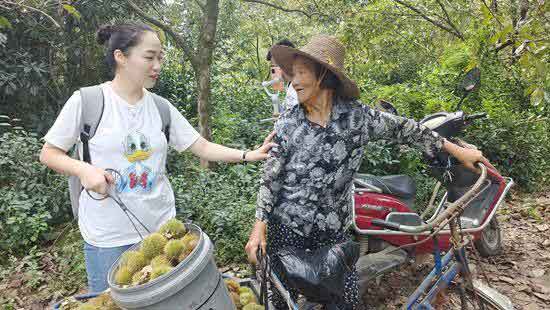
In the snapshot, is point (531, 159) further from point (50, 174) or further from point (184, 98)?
point (50, 174)

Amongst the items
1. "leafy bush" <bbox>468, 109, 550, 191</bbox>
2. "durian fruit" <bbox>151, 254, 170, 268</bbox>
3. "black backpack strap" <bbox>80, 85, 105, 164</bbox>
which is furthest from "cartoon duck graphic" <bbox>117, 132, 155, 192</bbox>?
"leafy bush" <bbox>468, 109, 550, 191</bbox>

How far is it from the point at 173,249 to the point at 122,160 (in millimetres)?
564

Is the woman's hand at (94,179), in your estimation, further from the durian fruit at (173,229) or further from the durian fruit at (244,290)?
Result: the durian fruit at (244,290)

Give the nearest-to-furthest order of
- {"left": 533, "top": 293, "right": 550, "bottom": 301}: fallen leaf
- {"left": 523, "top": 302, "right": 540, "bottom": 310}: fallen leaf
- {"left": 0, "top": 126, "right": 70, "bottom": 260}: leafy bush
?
{"left": 523, "top": 302, "right": 540, "bottom": 310}: fallen leaf, {"left": 533, "top": 293, "right": 550, "bottom": 301}: fallen leaf, {"left": 0, "top": 126, "right": 70, "bottom": 260}: leafy bush

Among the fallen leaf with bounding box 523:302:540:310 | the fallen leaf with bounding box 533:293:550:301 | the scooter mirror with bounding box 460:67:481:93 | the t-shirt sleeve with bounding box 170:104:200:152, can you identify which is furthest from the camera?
the fallen leaf with bounding box 533:293:550:301

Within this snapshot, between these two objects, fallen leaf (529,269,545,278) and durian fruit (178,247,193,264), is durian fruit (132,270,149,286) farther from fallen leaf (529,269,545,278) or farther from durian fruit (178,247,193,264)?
fallen leaf (529,269,545,278)

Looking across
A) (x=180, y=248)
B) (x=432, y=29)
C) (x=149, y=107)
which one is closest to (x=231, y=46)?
(x=432, y=29)

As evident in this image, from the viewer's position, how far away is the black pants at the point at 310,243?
7.04 feet

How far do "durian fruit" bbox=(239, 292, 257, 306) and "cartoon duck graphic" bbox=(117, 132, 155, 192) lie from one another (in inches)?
27.9

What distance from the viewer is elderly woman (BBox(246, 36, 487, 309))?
2.01 m

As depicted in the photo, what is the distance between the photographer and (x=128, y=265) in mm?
1603

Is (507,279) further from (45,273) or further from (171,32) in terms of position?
(45,273)

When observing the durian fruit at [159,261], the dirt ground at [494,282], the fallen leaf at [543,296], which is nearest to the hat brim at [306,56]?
the durian fruit at [159,261]

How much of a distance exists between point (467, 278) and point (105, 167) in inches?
74.9
